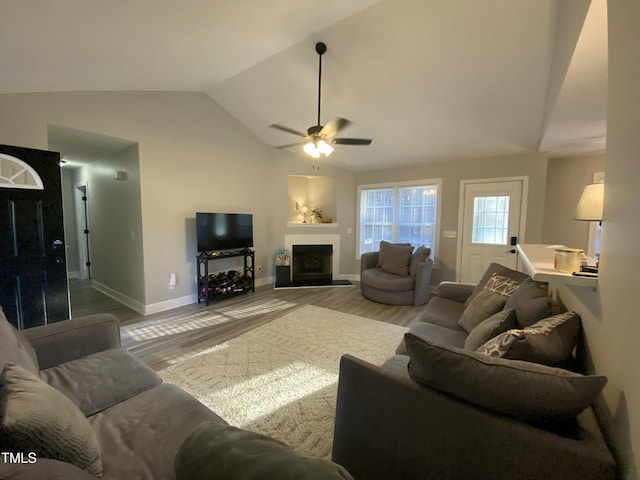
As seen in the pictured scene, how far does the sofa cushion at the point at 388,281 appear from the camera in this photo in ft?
13.7

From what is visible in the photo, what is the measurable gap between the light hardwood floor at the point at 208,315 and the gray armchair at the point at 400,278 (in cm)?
15

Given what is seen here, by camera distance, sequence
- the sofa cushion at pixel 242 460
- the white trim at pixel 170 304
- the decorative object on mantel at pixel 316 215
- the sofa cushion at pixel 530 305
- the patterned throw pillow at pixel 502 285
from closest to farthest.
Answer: the sofa cushion at pixel 242 460 → the sofa cushion at pixel 530 305 → the patterned throw pillow at pixel 502 285 → the white trim at pixel 170 304 → the decorative object on mantel at pixel 316 215

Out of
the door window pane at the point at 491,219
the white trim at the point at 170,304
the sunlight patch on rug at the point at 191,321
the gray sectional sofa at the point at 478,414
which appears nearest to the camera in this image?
the gray sectional sofa at the point at 478,414

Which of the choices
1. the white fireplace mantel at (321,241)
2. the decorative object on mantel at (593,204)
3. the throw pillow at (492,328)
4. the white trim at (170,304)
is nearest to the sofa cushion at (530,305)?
the throw pillow at (492,328)

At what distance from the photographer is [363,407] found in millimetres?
1174

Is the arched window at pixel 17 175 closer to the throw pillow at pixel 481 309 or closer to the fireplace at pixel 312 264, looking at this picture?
the fireplace at pixel 312 264

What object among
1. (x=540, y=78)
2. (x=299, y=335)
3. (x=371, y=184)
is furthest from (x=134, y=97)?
(x=540, y=78)

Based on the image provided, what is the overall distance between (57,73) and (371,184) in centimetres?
484

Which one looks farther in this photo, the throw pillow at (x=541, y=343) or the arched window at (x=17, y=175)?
the arched window at (x=17, y=175)

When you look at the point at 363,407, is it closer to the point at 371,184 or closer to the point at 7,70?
the point at 7,70

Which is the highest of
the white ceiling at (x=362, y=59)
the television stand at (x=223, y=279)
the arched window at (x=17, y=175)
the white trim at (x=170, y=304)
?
the white ceiling at (x=362, y=59)

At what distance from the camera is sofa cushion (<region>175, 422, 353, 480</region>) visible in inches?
19.9

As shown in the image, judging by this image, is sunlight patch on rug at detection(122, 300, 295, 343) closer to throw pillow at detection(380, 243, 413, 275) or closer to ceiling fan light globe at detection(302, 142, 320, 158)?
throw pillow at detection(380, 243, 413, 275)

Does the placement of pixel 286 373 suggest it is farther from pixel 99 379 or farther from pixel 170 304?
pixel 170 304
